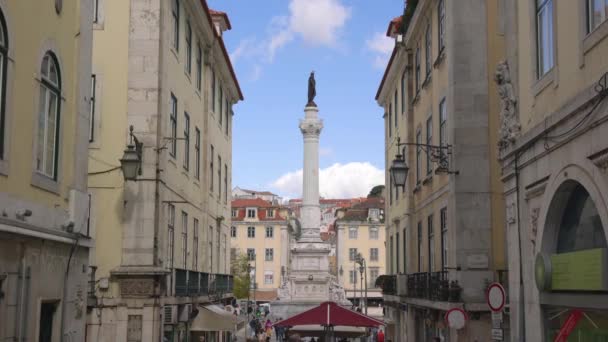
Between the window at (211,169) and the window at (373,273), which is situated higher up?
the window at (211,169)

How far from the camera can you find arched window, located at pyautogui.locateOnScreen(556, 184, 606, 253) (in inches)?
443

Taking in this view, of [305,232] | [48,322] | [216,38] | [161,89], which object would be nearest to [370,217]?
[305,232]

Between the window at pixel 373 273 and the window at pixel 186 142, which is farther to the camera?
the window at pixel 373 273

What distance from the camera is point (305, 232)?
64438mm

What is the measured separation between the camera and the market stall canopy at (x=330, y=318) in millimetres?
17750

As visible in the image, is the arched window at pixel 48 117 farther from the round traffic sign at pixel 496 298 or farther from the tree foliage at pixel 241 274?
the tree foliage at pixel 241 274

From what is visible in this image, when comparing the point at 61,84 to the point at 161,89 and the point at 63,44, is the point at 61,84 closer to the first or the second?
the point at 63,44

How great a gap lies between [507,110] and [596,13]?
4.28m

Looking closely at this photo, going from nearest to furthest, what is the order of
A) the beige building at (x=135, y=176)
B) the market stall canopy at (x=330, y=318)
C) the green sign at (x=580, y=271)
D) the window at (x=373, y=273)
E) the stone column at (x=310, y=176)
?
1. the green sign at (x=580, y=271)
2. the market stall canopy at (x=330, y=318)
3. the beige building at (x=135, y=176)
4. the stone column at (x=310, y=176)
5. the window at (x=373, y=273)

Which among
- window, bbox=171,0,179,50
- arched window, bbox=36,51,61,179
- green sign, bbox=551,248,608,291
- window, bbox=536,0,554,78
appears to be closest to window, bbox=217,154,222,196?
window, bbox=171,0,179,50

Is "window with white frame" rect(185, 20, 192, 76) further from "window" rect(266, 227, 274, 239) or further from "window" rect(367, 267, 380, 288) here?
"window" rect(266, 227, 274, 239)

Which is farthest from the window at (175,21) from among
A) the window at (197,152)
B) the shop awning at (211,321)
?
the shop awning at (211,321)

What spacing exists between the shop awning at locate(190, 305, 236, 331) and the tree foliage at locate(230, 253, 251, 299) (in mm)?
57898

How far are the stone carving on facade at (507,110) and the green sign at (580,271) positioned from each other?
112 inches
